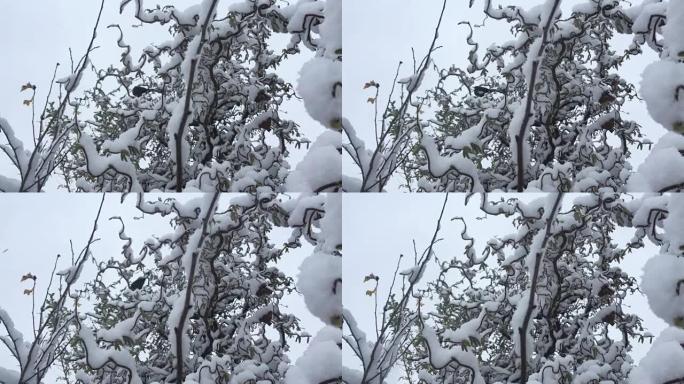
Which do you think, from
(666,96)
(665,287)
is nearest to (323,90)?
(666,96)

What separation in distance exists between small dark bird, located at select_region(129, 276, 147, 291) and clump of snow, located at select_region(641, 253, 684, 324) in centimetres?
119

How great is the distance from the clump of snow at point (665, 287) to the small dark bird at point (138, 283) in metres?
1.19

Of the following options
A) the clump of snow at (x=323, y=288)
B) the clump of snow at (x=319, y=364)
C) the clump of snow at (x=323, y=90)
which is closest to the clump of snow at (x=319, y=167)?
the clump of snow at (x=323, y=90)

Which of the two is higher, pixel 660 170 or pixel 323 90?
pixel 323 90

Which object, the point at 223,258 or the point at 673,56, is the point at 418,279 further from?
the point at 673,56

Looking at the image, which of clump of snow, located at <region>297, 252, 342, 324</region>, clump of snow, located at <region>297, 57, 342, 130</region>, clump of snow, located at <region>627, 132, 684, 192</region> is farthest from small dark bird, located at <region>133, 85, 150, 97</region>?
clump of snow, located at <region>627, 132, 684, 192</region>

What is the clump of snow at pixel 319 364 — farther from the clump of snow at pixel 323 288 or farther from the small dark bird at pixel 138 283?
the small dark bird at pixel 138 283

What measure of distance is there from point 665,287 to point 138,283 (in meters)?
1.26

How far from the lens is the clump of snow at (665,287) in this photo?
1.92 meters

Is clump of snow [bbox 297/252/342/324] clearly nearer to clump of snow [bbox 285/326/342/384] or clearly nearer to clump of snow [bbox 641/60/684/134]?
clump of snow [bbox 285/326/342/384]

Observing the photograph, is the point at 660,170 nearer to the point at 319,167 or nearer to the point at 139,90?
the point at 319,167

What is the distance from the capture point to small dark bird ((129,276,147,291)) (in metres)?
1.96

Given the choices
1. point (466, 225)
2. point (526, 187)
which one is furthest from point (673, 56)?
point (466, 225)

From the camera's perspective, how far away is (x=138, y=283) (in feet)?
6.42
